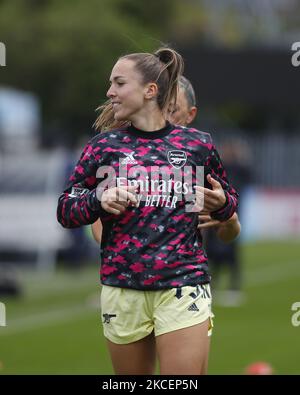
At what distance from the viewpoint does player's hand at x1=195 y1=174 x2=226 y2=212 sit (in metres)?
6.12

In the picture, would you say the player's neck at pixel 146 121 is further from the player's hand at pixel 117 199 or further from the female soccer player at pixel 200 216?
the player's hand at pixel 117 199

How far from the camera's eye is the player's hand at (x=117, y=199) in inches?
232

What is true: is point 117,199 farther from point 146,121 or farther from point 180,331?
point 180,331

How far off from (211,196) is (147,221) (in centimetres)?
37

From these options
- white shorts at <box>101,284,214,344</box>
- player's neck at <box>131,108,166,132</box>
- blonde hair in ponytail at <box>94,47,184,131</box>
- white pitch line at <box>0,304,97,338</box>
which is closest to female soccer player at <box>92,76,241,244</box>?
blonde hair in ponytail at <box>94,47,184,131</box>

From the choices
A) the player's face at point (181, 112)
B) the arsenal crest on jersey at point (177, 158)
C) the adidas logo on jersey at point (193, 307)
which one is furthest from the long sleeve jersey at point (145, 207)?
the player's face at point (181, 112)

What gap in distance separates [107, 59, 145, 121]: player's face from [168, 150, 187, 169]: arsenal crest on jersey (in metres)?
0.31

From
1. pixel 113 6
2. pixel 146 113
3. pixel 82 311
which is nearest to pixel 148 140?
pixel 146 113

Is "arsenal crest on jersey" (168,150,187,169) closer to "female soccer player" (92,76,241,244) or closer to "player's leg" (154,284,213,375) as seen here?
"female soccer player" (92,76,241,244)

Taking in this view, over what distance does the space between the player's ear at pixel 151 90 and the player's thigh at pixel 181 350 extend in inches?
47.9

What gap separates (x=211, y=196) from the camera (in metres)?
6.16

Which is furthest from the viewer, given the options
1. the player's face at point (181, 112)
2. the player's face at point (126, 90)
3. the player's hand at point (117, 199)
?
the player's face at point (181, 112)

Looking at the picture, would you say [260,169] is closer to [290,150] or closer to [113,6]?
[290,150]

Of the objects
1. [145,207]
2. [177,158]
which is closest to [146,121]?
[177,158]
